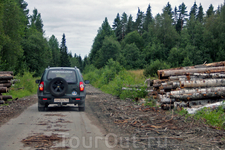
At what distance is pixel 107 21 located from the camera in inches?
3969

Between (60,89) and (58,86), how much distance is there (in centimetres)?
15

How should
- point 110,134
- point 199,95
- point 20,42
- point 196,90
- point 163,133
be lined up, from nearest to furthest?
point 110,134
point 163,133
point 199,95
point 196,90
point 20,42

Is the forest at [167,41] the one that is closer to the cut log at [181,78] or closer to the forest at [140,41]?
the forest at [140,41]

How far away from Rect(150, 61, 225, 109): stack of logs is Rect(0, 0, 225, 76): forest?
27.3 meters

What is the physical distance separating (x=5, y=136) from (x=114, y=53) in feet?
247

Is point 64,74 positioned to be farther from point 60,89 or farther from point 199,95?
point 199,95

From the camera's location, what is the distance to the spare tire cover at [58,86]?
32.0 feet

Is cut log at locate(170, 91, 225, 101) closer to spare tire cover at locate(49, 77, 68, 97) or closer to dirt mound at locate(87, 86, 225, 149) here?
dirt mound at locate(87, 86, 225, 149)

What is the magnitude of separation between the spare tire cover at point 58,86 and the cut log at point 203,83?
194 inches

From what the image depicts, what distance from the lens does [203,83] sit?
10000 mm

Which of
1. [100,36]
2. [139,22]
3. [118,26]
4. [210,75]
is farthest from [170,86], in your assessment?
[118,26]

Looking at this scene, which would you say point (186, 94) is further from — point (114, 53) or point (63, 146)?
point (114, 53)

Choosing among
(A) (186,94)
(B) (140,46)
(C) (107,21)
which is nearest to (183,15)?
(B) (140,46)

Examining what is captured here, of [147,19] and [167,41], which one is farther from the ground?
[147,19]
